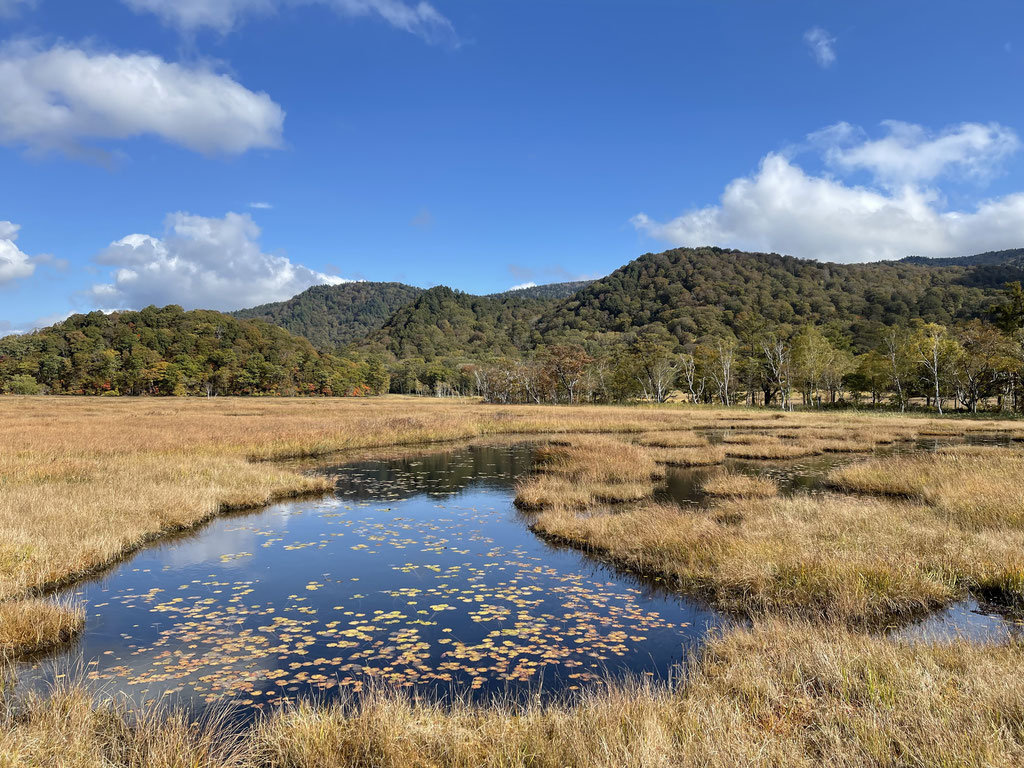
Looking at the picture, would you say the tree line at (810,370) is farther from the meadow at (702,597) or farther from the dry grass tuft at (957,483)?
the meadow at (702,597)

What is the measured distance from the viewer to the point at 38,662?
25.5ft

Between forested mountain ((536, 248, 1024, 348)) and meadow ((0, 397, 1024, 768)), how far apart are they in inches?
4062

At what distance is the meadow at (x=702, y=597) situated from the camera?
192 inches

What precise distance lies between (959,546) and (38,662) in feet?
51.9

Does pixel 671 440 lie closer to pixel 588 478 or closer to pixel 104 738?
pixel 588 478

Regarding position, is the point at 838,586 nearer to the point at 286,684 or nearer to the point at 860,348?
the point at 286,684

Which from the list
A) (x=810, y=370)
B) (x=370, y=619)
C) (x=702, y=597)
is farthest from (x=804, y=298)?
(x=370, y=619)

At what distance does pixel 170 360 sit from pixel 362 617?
14349 centimetres

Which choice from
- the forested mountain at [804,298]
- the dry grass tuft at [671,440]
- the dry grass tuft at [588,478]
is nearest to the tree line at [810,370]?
the forested mountain at [804,298]

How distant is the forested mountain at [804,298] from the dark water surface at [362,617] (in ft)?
362

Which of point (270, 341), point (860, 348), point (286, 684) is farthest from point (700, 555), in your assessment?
point (270, 341)

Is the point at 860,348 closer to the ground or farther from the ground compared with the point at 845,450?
farther from the ground

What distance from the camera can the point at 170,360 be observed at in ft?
427

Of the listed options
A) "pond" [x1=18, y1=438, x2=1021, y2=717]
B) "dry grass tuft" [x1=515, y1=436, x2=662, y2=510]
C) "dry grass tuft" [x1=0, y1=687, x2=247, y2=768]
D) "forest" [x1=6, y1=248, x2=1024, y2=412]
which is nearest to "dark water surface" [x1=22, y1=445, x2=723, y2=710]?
"pond" [x1=18, y1=438, x2=1021, y2=717]
